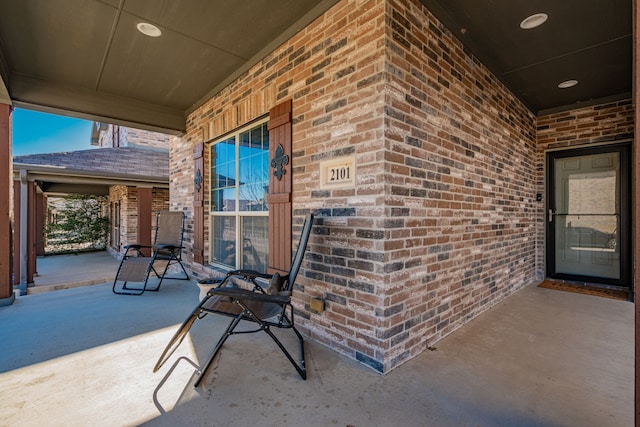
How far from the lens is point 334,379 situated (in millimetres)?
1850

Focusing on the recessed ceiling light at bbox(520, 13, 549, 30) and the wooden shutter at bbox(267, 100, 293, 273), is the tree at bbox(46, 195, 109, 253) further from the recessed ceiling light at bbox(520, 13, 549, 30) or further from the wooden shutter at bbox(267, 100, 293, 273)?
the recessed ceiling light at bbox(520, 13, 549, 30)

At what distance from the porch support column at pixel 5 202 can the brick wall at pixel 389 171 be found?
2934mm

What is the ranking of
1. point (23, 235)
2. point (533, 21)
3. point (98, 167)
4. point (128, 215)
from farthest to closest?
point (128, 215)
point (98, 167)
point (23, 235)
point (533, 21)

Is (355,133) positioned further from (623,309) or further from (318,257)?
(623,309)

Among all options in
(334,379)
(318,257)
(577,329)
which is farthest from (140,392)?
(577,329)

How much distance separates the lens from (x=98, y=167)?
6.55m

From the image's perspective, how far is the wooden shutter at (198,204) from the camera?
434cm

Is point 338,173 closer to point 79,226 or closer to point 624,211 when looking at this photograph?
point 624,211

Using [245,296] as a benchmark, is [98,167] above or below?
above

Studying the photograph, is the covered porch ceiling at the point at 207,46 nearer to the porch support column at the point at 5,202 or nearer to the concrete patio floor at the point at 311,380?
the porch support column at the point at 5,202

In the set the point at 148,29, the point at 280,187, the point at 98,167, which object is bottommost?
the point at 280,187

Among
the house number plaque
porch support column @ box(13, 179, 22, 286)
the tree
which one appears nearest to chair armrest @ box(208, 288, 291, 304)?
the house number plaque

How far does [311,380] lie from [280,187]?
64.2 inches

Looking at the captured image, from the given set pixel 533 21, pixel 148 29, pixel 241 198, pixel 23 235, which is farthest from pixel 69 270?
pixel 533 21
